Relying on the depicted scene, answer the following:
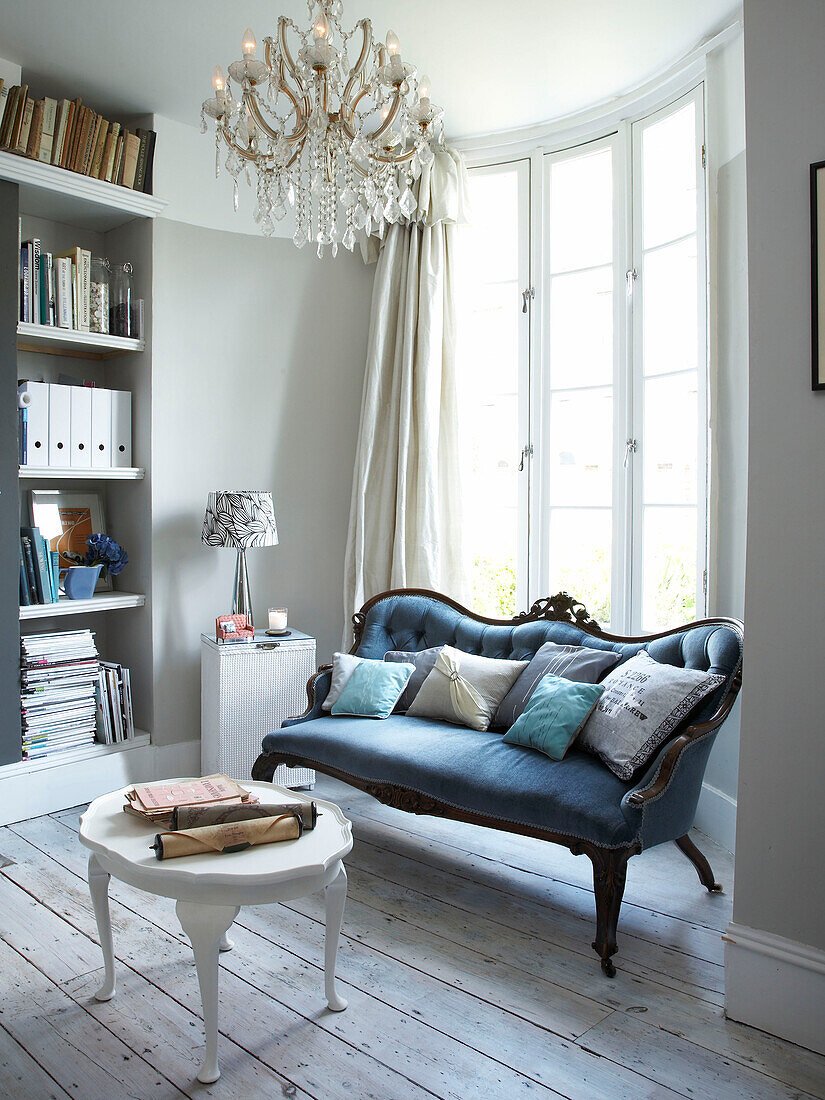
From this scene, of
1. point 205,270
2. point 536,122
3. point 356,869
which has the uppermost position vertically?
point 536,122

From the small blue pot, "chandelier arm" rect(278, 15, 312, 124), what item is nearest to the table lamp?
the small blue pot

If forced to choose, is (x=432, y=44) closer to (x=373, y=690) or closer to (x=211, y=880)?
(x=373, y=690)

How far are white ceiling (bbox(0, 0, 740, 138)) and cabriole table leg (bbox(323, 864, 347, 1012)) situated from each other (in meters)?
2.72

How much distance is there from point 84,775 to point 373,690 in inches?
50.7

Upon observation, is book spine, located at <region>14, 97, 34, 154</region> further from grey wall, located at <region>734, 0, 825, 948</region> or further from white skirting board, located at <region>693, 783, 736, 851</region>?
white skirting board, located at <region>693, 783, 736, 851</region>

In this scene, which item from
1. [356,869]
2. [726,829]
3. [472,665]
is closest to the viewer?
[356,869]

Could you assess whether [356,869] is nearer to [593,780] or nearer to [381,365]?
[593,780]

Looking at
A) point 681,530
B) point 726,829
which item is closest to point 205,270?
point 681,530

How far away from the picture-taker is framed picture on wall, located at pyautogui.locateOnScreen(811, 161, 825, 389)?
1855mm

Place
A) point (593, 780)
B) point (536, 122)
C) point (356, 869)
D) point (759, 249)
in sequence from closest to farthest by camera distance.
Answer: point (759, 249), point (593, 780), point (356, 869), point (536, 122)

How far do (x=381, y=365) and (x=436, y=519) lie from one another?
78 cm

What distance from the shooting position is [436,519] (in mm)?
3791

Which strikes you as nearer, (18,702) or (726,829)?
(726,829)

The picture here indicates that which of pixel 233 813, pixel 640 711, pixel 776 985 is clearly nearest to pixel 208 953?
pixel 233 813
